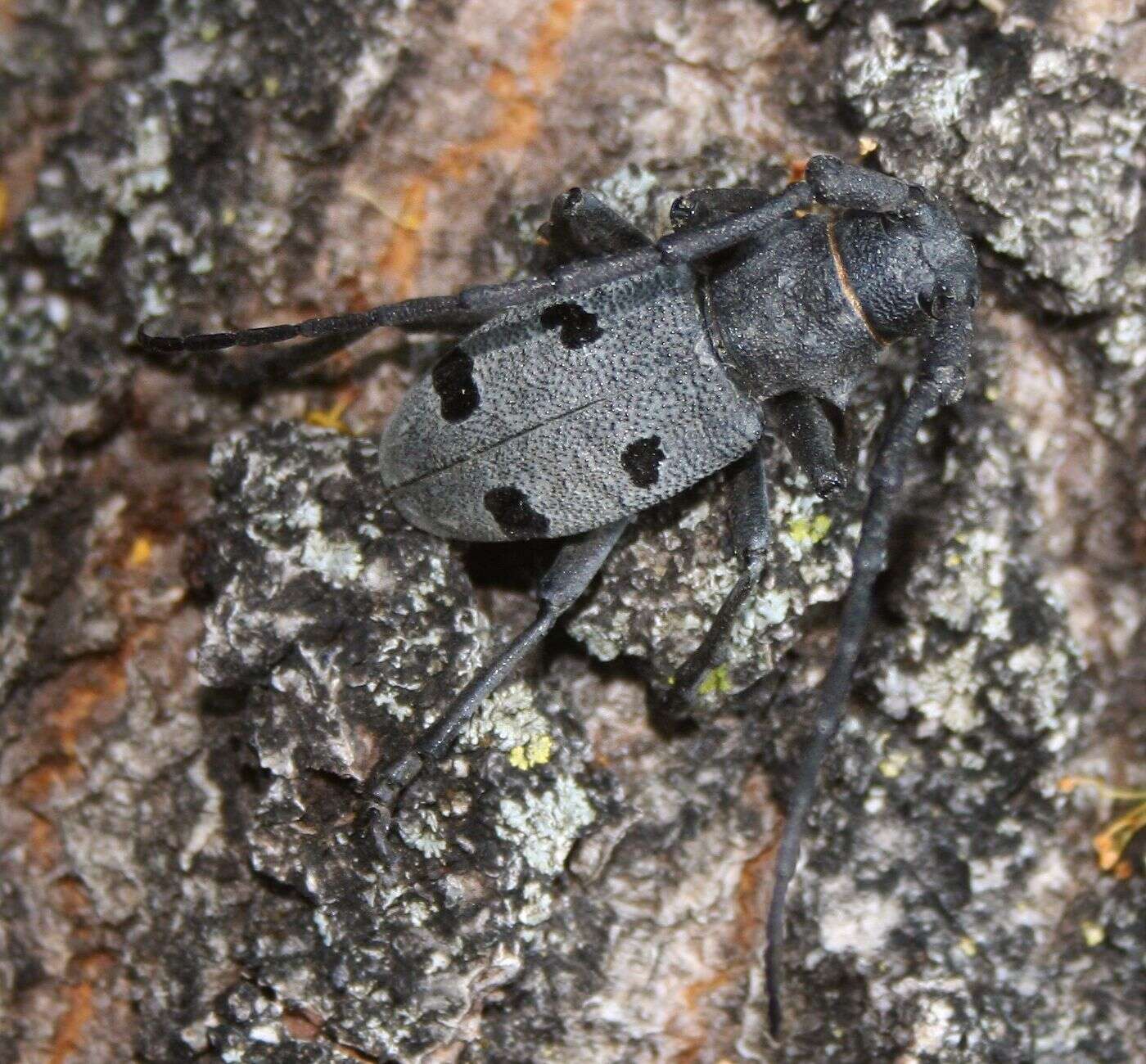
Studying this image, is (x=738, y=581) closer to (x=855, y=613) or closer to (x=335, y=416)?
(x=855, y=613)

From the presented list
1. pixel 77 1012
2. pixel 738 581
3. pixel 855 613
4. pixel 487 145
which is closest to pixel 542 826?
pixel 738 581

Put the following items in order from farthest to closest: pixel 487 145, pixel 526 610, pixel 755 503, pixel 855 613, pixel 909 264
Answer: pixel 487 145 < pixel 526 610 < pixel 755 503 < pixel 909 264 < pixel 855 613

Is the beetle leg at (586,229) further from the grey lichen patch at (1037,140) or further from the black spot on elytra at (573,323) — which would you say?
the grey lichen patch at (1037,140)

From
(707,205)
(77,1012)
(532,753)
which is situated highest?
(707,205)

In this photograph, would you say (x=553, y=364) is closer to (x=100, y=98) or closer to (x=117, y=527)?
(x=117, y=527)

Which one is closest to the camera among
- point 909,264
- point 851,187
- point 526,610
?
point 851,187

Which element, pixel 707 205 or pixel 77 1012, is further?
pixel 77 1012

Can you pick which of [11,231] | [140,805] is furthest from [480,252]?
[140,805]

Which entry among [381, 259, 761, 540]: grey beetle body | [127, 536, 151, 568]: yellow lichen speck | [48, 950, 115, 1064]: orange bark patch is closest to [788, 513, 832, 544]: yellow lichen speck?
[381, 259, 761, 540]: grey beetle body
